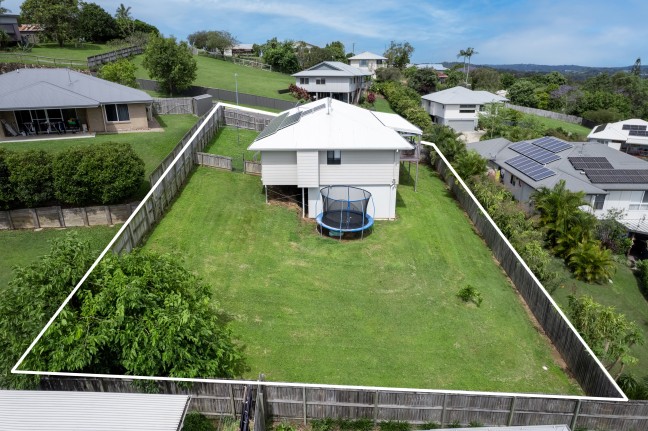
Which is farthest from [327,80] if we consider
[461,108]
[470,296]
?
[470,296]

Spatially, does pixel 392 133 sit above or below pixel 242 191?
above

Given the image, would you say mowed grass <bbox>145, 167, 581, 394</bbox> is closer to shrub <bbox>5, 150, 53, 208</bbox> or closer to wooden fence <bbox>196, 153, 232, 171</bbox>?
wooden fence <bbox>196, 153, 232, 171</bbox>

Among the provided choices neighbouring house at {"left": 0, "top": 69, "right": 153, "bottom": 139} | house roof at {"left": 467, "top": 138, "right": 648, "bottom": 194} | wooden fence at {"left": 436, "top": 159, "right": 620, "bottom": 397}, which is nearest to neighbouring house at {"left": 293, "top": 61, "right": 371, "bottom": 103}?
house roof at {"left": 467, "top": 138, "right": 648, "bottom": 194}

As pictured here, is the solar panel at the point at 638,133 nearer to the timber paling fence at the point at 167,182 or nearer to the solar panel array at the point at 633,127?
the solar panel array at the point at 633,127

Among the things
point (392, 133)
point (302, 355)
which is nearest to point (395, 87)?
point (392, 133)

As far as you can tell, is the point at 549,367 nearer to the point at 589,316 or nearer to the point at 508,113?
the point at 589,316

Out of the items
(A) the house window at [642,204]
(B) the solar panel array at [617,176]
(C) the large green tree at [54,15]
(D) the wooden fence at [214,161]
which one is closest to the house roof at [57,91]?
(D) the wooden fence at [214,161]
